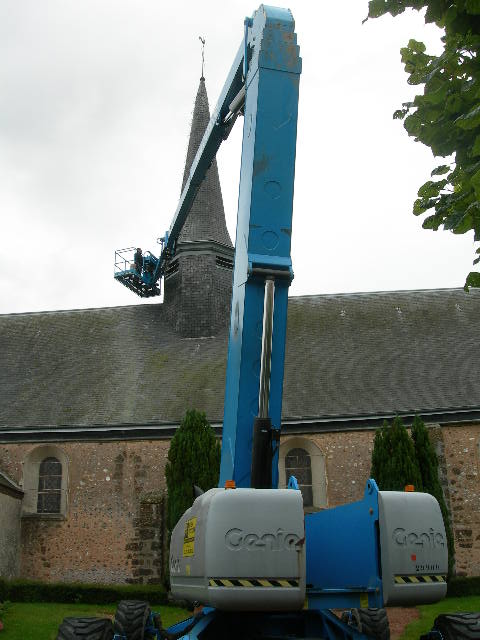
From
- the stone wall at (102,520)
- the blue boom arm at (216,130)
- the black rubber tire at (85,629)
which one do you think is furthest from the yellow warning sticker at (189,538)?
the stone wall at (102,520)

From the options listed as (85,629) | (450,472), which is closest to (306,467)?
(450,472)

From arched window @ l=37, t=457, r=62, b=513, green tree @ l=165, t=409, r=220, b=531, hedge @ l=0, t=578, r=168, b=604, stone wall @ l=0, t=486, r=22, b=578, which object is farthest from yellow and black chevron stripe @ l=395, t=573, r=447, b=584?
arched window @ l=37, t=457, r=62, b=513

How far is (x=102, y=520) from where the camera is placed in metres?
16.7

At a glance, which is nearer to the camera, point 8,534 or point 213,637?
point 213,637

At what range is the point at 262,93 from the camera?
6000mm

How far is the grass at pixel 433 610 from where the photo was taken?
1104cm

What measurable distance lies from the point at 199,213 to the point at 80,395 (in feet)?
24.5

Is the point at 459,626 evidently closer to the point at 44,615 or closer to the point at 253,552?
the point at 253,552

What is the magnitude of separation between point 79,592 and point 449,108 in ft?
46.2

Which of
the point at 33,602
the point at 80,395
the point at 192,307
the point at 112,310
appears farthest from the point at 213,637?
the point at 112,310

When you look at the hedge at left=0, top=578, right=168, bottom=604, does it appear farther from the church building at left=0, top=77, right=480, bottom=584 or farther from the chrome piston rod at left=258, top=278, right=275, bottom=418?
the chrome piston rod at left=258, top=278, right=275, bottom=418

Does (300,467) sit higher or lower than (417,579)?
higher

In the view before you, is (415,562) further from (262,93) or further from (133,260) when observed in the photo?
(133,260)

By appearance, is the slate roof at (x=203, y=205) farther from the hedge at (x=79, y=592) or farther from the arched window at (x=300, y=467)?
the hedge at (x=79, y=592)
